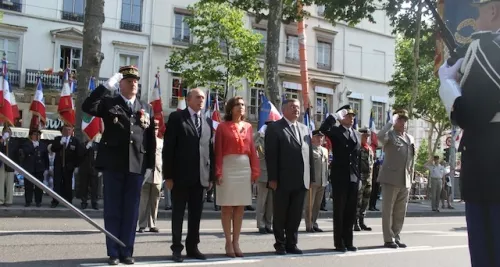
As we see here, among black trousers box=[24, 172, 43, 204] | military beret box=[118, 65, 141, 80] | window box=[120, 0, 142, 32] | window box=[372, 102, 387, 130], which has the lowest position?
black trousers box=[24, 172, 43, 204]

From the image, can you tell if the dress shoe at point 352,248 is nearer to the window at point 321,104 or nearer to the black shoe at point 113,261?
the black shoe at point 113,261

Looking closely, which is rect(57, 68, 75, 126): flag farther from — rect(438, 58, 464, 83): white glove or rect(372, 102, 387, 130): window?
rect(372, 102, 387, 130): window

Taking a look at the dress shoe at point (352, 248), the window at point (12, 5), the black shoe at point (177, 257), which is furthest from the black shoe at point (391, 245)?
the window at point (12, 5)

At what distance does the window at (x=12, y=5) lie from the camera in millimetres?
32872

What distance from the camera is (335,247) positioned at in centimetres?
872

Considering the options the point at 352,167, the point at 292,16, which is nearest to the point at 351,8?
the point at 292,16

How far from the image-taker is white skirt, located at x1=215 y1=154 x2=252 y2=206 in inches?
300

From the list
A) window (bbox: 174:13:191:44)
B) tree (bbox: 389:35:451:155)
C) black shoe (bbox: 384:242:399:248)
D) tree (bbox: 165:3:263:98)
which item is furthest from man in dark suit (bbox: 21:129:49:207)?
tree (bbox: 389:35:451:155)

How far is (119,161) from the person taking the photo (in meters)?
6.65

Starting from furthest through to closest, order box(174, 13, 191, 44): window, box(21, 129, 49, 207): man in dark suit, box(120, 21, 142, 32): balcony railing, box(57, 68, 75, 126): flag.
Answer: box(174, 13, 191, 44): window → box(120, 21, 142, 32): balcony railing → box(57, 68, 75, 126): flag → box(21, 129, 49, 207): man in dark suit

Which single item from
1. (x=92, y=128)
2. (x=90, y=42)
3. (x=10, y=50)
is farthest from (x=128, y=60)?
(x=92, y=128)

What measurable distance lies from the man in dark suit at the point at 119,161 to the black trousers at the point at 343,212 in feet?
10.7

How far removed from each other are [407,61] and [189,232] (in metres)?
40.3

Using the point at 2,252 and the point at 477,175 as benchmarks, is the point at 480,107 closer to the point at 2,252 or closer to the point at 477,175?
the point at 477,175
